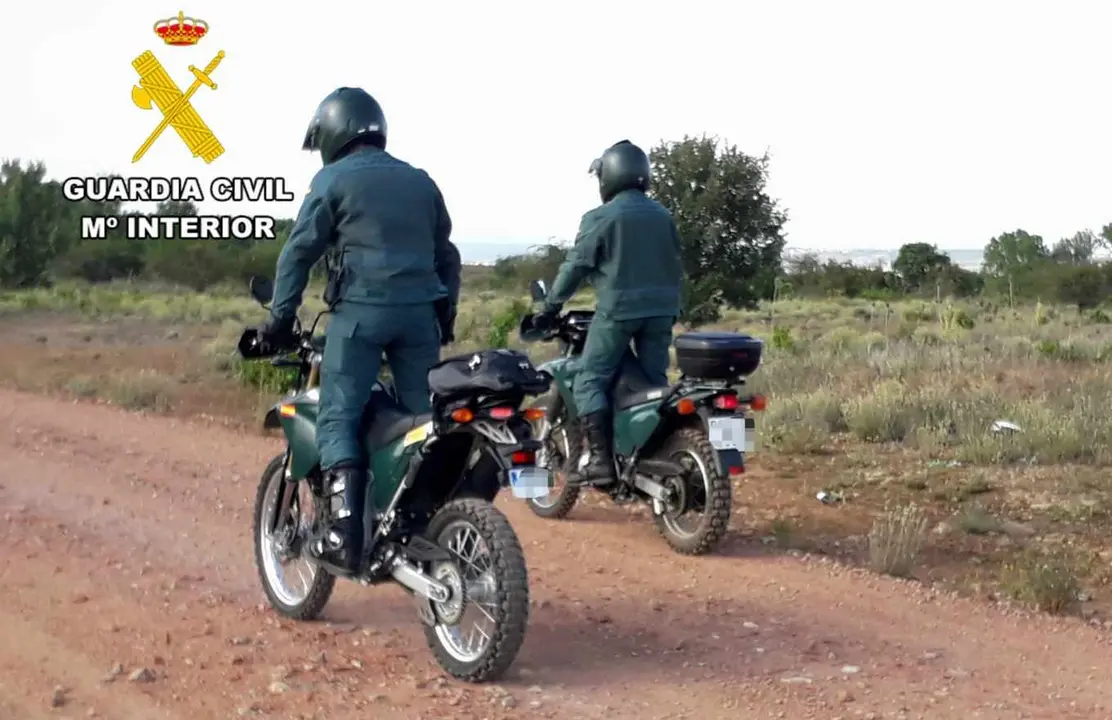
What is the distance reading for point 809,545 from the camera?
26.5ft

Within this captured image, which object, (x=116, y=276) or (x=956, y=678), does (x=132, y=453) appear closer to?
(x=956, y=678)

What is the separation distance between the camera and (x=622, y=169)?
7879mm

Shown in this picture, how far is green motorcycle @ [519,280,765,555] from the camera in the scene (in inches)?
293

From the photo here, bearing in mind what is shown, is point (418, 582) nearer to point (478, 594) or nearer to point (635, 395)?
point (478, 594)

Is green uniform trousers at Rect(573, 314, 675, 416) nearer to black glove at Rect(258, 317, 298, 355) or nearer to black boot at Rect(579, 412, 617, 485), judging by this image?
black boot at Rect(579, 412, 617, 485)

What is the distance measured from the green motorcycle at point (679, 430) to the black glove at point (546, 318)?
3cm

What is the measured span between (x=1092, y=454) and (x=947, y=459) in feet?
3.66

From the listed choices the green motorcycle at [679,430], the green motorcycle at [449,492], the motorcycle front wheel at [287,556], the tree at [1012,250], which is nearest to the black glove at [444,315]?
the green motorcycle at [449,492]

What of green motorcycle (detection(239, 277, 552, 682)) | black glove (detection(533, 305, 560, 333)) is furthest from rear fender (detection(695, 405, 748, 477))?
green motorcycle (detection(239, 277, 552, 682))

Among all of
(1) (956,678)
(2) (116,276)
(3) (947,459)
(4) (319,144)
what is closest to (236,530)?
(4) (319,144)

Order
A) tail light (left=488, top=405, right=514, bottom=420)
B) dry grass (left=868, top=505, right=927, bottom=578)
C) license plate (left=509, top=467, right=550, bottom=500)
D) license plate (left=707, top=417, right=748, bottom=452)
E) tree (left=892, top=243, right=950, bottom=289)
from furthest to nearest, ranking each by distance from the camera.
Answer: tree (left=892, top=243, right=950, bottom=289) < dry grass (left=868, top=505, right=927, bottom=578) < license plate (left=707, top=417, right=748, bottom=452) < tail light (left=488, top=405, right=514, bottom=420) < license plate (left=509, top=467, right=550, bottom=500)

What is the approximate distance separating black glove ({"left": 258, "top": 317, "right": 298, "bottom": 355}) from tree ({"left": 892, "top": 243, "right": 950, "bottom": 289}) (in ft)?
160

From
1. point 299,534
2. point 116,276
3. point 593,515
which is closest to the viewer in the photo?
point 299,534

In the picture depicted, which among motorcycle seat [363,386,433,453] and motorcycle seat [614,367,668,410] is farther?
motorcycle seat [614,367,668,410]
